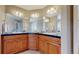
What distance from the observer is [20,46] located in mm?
2045

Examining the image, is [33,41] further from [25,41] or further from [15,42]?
[15,42]

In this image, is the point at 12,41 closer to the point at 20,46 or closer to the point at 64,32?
the point at 20,46

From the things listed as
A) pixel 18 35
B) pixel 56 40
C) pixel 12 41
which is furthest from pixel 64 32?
pixel 12 41

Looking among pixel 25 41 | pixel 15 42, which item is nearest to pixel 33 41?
pixel 25 41

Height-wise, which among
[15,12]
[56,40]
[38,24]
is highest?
[15,12]

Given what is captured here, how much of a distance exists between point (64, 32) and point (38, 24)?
29.6 inches
